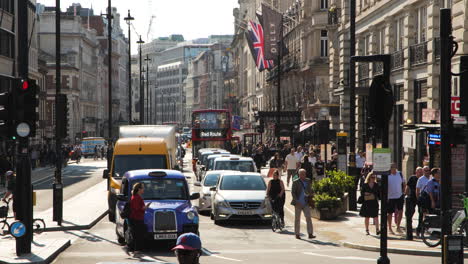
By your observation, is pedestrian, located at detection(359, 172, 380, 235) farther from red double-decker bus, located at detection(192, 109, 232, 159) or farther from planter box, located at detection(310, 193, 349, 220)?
red double-decker bus, located at detection(192, 109, 232, 159)

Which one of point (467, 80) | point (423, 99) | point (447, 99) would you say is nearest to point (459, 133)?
point (467, 80)

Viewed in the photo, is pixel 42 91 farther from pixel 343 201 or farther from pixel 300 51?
pixel 343 201

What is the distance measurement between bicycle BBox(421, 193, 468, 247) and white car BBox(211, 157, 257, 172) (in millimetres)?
15074

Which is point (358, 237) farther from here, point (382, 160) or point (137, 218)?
point (382, 160)

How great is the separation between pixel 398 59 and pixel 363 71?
702 cm

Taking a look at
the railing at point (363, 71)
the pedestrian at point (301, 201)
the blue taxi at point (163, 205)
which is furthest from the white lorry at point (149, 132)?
the blue taxi at point (163, 205)

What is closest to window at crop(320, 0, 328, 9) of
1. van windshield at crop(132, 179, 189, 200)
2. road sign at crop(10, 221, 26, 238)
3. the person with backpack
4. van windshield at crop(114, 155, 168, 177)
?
van windshield at crop(114, 155, 168, 177)

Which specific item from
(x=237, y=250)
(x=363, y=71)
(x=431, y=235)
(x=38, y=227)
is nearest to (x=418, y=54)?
(x=363, y=71)

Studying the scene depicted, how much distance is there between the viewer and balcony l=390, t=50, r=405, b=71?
38.0 meters

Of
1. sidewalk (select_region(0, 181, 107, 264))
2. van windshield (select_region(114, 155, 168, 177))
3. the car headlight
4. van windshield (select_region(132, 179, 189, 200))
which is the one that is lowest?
sidewalk (select_region(0, 181, 107, 264))

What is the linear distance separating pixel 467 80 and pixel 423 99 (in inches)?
798

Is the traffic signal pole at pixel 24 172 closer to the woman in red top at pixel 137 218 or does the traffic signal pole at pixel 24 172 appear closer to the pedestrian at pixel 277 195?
the woman in red top at pixel 137 218

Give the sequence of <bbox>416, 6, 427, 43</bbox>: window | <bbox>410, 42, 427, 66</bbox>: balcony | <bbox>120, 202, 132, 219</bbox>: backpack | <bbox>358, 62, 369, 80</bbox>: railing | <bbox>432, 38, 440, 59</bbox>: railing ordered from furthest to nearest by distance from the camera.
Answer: <bbox>358, 62, 369, 80</bbox>: railing < <bbox>416, 6, 427, 43</bbox>: window < <bbox>410, 42, 427, 66</bbox>: balcony < <bbox>432, 38, 440, 59</bbox>: railing < <bbox>120, 202, 132, 219</bbox>: backpack

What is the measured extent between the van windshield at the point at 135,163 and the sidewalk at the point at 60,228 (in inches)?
63.2
